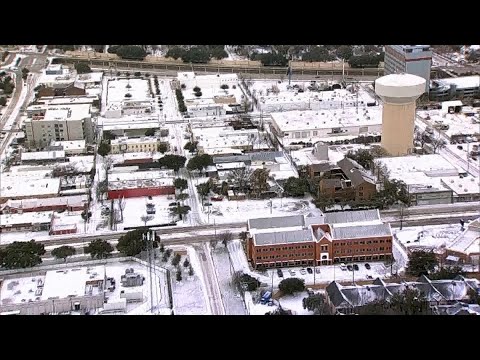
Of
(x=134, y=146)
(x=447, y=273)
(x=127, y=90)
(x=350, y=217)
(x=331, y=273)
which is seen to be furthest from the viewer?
(x=127, y=90)

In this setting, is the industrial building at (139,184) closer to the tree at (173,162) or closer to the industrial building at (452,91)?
the tree at (173,162)

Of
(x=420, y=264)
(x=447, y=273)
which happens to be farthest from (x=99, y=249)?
(x=447, y=273)

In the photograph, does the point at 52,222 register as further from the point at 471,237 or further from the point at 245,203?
the point at 471,237

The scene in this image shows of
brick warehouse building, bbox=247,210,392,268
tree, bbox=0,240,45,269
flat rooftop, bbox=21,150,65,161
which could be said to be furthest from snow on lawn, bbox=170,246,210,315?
flat rooftop, bbox=21,150,65,161

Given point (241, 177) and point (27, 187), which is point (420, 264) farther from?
point (27, 187)

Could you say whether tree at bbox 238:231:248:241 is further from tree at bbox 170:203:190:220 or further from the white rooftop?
the white rooftop
